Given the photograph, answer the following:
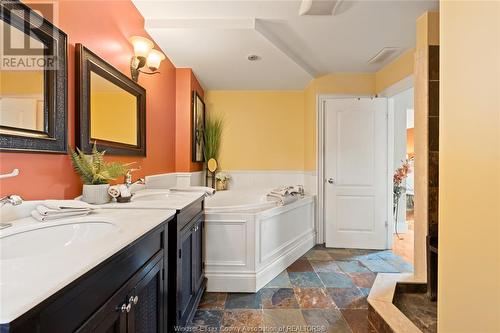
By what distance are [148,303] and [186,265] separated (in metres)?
0.55

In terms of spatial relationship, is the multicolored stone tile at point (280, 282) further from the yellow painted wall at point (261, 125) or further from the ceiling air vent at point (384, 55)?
the ceiling air vent at point (384, 55)

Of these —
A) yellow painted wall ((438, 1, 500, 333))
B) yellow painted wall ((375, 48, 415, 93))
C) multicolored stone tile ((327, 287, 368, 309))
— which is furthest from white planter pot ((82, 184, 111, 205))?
yellow painted wall ((375, 48, 415, 93))

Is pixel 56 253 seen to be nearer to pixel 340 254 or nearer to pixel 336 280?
pixel 336 280

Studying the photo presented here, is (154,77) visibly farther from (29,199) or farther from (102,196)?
(29,199)

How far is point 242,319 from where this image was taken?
186 centimetres

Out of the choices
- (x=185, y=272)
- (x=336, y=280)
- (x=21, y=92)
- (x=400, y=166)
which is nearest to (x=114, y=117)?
(x=21, y=92)

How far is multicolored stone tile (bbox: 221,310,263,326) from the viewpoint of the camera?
1766 mm

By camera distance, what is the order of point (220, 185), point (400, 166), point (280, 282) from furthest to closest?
point (400, 166) → point (220, 185) → point (280, 282)

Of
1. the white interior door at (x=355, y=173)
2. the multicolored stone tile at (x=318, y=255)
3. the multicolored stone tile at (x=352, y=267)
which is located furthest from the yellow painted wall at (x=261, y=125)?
the multicolored stone tile at (x=352, y=267)

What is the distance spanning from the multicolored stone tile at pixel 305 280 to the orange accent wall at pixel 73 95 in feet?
5.60

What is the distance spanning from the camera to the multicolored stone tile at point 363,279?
7.72 feet

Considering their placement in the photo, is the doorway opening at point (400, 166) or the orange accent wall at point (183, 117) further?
the doorway opening at point (400, 166)

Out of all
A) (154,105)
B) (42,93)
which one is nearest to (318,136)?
(154,105)

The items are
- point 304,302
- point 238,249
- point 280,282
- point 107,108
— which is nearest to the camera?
point 107,108
